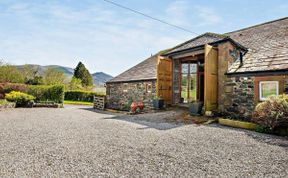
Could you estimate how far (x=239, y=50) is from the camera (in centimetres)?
982

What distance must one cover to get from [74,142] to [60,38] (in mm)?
9308

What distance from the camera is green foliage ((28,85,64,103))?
1609 cm

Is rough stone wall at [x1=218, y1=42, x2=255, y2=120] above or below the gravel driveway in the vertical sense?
above

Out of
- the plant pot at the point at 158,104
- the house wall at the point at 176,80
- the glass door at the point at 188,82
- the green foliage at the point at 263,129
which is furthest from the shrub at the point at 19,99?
the green foliage at the point at 263,129

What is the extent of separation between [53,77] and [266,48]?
2720 cm

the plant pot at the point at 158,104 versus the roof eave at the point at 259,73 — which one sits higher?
the roof eave at the point at 259,73

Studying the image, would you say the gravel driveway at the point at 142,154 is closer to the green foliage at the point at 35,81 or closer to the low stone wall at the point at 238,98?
the low stone wall at the point at 238,98

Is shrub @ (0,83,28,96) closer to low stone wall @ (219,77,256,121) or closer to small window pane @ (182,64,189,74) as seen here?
small window pane @ (182,64,189,74)

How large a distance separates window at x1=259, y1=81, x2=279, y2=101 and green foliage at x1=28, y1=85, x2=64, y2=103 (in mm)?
14052

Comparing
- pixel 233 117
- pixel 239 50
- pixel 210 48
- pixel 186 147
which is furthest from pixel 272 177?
pixel 239 50

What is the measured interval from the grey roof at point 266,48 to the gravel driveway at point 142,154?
3.58 m

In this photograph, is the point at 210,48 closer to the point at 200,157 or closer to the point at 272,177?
the point at 200,157

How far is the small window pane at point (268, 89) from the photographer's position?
7559 millimetres

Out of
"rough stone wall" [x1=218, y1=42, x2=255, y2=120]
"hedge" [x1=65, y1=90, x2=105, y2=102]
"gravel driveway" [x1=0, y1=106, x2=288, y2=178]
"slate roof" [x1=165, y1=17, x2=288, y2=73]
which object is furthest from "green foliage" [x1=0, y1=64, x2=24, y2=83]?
"rough stone wall" [x1=218, y1=42, x2=255, y2=120]
